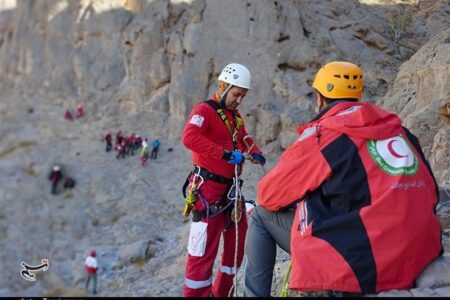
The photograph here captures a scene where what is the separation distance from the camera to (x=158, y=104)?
19.9 m

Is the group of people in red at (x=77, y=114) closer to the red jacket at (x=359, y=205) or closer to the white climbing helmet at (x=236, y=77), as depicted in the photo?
the white climbing helmet at (x=236, y=77)

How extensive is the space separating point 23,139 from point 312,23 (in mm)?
16304

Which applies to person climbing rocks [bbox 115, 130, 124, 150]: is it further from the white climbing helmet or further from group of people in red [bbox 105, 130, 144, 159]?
the white climbing helmet

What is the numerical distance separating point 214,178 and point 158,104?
16161mm

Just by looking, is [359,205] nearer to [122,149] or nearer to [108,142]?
[122,149]

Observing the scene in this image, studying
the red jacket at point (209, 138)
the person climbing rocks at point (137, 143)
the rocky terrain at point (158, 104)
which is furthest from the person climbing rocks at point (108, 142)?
the red jacket at point (209, 138)

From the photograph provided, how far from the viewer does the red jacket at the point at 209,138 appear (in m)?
3.91

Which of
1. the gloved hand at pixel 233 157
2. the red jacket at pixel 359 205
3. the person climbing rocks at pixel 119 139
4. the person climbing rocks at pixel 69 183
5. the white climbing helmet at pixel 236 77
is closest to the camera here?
the red jacket at pixel 359 205

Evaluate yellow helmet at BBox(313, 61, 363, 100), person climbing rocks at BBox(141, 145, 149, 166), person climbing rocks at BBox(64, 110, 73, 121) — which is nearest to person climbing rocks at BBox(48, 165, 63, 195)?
person climbing rocks at BBox(141, 145, 149, 166)

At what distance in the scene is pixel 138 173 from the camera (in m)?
16.8

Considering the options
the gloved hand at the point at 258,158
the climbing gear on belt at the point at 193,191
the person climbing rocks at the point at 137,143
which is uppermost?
the gloved hand at the point at 258,158

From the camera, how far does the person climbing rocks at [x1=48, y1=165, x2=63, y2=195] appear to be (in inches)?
723

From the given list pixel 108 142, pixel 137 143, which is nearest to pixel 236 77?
pixel 137 143

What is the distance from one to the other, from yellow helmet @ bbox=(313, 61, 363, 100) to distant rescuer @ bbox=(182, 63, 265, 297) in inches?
48.2
